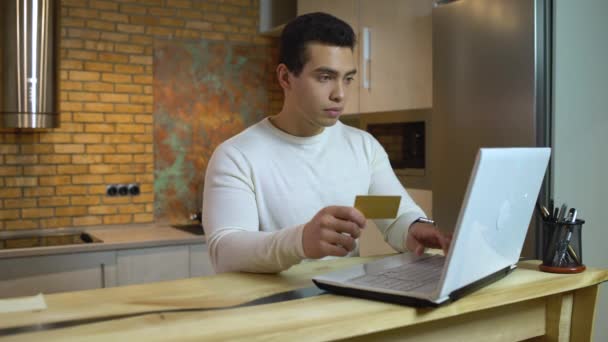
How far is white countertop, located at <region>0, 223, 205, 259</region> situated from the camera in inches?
137

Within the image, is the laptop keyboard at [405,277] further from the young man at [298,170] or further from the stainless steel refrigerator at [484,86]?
the stainless steel refrigerator at [484,86]

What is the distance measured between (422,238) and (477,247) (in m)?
0.48

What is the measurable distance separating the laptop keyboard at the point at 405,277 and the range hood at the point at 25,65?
9.50 ft

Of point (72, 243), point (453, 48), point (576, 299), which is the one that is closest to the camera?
point (576, 299)

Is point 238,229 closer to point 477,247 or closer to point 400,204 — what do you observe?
point 400,204

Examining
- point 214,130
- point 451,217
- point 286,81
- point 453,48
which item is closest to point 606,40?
point 453,48

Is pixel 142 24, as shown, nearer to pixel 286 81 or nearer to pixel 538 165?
pixel 286 81

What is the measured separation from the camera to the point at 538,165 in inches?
55.3

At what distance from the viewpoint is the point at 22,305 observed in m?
1.19

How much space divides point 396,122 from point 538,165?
208cm

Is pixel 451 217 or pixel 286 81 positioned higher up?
pixel 286 81

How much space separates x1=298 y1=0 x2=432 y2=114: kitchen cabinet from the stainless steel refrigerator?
0.17m

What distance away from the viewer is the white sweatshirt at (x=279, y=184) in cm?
171

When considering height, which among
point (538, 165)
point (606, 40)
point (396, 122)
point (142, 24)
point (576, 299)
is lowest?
point (576, 299)
